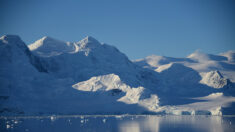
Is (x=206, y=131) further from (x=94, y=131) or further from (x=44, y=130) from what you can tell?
(x=44, y=130)

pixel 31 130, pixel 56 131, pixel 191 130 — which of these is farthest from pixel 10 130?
pixel 191 130

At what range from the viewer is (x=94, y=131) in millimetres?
149375

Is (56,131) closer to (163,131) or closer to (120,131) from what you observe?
(120,131)

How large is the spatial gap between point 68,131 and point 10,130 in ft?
71.5

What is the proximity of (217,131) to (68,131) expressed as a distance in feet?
186

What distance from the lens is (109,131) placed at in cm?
15062

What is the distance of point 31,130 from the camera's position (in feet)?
489

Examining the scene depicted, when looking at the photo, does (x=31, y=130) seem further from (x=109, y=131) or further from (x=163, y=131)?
(x=163, y=131)

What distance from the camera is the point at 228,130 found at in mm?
150000

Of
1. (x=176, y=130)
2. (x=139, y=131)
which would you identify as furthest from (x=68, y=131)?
(x=176, y=130)

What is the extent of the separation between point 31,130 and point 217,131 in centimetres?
7070

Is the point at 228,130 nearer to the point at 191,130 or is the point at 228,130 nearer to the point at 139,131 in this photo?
the point at 191,130

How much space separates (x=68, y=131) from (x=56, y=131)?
15.3ft

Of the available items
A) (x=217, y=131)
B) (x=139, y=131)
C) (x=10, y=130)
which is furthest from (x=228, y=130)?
(x=10, y=130)
